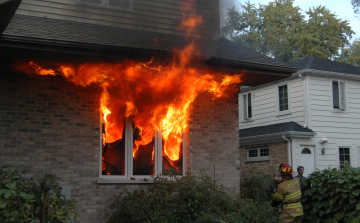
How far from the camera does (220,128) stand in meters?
9.39

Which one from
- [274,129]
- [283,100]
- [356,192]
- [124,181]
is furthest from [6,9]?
[283,100]

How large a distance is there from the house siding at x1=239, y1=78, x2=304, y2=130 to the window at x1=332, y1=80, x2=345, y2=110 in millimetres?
1634

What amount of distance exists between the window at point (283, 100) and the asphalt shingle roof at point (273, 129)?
0.67 meters

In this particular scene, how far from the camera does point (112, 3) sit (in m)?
9.93

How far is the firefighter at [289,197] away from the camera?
761 centimetres

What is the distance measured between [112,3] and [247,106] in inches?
456

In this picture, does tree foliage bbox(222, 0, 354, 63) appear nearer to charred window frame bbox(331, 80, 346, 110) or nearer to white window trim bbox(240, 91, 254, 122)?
white window trim bbox(240, 91, 254, 122)

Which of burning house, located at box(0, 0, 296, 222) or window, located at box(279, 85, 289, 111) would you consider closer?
burning house, located at box(0, 0, 296, 222)

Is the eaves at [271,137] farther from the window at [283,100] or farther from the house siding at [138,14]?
the house siding at [138,14]

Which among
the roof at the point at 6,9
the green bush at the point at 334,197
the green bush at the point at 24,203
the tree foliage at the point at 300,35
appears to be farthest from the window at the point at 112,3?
the tree foliage at the point at 300,35

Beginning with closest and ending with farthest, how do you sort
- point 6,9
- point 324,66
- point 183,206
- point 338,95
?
point 6,9 < point 183,206 < point 338,95 < point 324,66

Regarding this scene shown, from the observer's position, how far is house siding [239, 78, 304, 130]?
16.9 meters

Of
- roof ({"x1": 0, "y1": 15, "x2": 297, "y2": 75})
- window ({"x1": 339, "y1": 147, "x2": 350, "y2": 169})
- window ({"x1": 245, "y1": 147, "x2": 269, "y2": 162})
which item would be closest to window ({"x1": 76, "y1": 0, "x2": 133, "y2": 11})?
roof ({"x1": 0, "y1": 15, "x2": 297, "y2": 75})

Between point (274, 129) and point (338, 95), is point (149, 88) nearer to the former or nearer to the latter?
point (274, 129)
